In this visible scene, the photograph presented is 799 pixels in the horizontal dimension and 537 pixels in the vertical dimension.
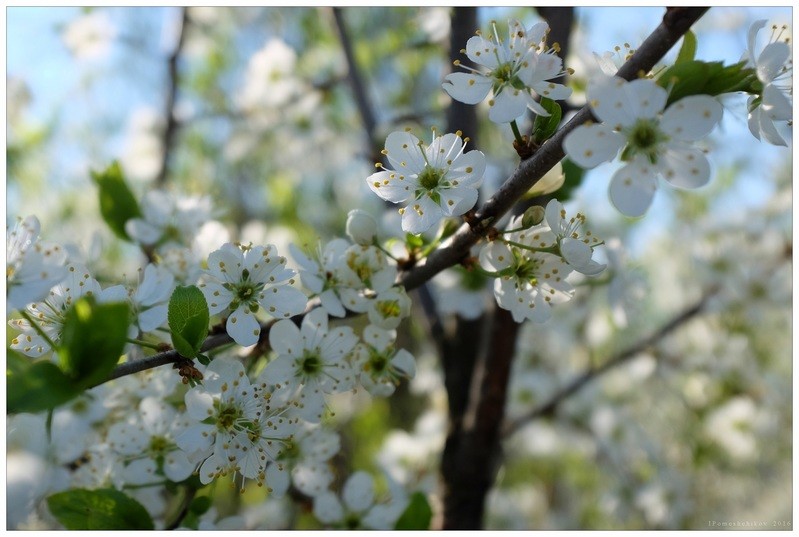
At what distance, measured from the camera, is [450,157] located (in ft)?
2.56

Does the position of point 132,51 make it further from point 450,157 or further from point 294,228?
point 450,157

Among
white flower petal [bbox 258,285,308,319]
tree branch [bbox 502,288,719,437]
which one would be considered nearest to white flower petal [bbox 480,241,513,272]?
white flower petal [bbox 258,285,308,319]

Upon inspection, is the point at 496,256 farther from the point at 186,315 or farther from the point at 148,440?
the point at 148,440

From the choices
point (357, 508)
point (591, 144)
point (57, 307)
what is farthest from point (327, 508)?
point (591, 144)

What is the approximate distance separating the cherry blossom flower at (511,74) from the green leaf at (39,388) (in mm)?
481

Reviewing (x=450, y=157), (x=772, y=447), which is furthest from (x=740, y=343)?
(x=450, y=157)

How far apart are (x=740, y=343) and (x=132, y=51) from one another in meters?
2.31

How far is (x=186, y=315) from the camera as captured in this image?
0.68 metres

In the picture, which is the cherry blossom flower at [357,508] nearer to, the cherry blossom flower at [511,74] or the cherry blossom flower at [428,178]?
the cherry blossom flower at [428,178]

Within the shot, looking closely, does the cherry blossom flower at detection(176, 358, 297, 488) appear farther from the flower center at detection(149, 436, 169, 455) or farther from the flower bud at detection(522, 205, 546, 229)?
the flower bud at detection(522, 205, 546, 229)

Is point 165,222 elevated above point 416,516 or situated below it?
above

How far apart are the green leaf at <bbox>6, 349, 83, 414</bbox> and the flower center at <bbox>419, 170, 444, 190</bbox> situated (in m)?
0.42

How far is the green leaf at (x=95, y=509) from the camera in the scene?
822mm

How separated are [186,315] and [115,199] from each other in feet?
1.82
